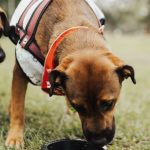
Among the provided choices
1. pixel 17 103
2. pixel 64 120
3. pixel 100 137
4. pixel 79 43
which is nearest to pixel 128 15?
pixel 64 120

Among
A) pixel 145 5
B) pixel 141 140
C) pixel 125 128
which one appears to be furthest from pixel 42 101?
pixel 145 5

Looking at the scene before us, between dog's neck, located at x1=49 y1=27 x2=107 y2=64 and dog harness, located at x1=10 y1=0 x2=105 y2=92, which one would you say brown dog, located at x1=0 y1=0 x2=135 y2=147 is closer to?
dog's neck, located at x1=49 y1=27 x2=107 y2=64

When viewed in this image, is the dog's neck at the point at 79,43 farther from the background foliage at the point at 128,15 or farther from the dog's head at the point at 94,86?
the background foliage at the point at 128,15

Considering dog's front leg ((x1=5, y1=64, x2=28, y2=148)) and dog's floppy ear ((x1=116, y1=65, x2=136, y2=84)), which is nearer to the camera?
dog's floppy ear ((x1=116, y1=65, x2=136, y2=84))

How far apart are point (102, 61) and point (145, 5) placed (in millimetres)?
45553

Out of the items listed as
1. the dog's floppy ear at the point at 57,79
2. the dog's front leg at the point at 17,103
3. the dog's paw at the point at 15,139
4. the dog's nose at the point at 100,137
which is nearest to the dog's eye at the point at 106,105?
the dog's nose at the point at 100,137

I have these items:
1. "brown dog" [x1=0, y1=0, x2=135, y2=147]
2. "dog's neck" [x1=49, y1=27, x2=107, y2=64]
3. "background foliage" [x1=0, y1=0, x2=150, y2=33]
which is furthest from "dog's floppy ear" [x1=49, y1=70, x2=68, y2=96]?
"background foliage" [x1=0, y1=0, x2=150, y2=33]

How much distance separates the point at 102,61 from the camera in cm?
413

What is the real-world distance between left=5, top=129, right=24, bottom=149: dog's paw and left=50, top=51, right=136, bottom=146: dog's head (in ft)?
3.13

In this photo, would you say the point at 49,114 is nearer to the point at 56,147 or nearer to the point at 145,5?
the point at 56,147

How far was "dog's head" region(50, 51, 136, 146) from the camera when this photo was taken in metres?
4.03

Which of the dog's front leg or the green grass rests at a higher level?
the dog's front leg

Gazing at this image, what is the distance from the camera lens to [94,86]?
13.2 feet

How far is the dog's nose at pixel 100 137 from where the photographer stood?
4.10 m
